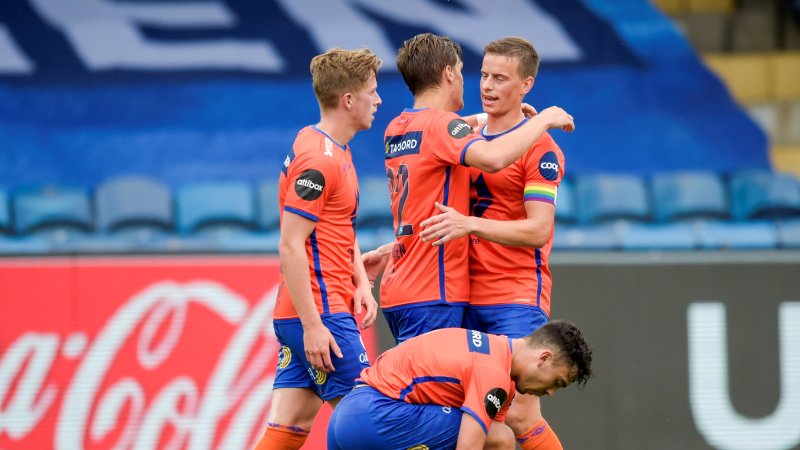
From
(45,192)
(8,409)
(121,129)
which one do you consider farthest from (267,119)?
(8,409)

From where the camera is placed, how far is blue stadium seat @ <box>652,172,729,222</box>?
8.84 meters

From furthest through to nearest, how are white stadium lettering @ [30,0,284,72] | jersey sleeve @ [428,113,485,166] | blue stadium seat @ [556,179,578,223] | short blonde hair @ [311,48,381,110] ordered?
white stadium lettering @ [30,0,284,72] < blue stadium seat @ [556,179,578,223] < short blonde hair @ [311,48,381,110] < jersey sleeve @ [428,113,485,166]

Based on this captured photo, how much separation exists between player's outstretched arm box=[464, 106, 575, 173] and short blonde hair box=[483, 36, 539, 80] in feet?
0.96

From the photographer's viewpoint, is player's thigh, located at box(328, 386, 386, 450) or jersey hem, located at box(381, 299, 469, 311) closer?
player's thigh, located at box(328, 386, 386, 450)

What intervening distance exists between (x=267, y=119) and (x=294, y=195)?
537cm

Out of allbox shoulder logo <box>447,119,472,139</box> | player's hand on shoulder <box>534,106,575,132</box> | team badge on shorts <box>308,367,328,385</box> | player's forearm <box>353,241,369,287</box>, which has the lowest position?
team badge on shorts <box>308,367,328,385</box>

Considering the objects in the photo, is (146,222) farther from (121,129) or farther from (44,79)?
(44,79)

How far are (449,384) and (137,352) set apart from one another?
10.2 ft

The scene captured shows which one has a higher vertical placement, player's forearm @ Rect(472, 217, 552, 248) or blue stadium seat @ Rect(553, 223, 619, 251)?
blue stadium seat @ Rect(553, 223, 619, 251)

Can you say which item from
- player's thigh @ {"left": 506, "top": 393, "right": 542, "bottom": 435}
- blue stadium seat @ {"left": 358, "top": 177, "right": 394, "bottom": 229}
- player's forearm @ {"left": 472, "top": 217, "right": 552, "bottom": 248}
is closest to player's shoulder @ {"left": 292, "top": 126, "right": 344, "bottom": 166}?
player's forearm @ {"left": 472, "top": 217, "right": 552, "bottom": 248}

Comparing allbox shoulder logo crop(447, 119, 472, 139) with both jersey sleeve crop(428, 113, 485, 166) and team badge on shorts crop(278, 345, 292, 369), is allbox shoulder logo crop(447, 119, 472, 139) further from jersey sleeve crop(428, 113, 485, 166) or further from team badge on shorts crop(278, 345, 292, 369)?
team badge on shorts crop(278, 345, 292, 369)

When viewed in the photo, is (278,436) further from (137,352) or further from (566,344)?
(137,352)

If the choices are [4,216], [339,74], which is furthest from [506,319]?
[4,216]

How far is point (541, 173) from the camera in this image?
4.48m
